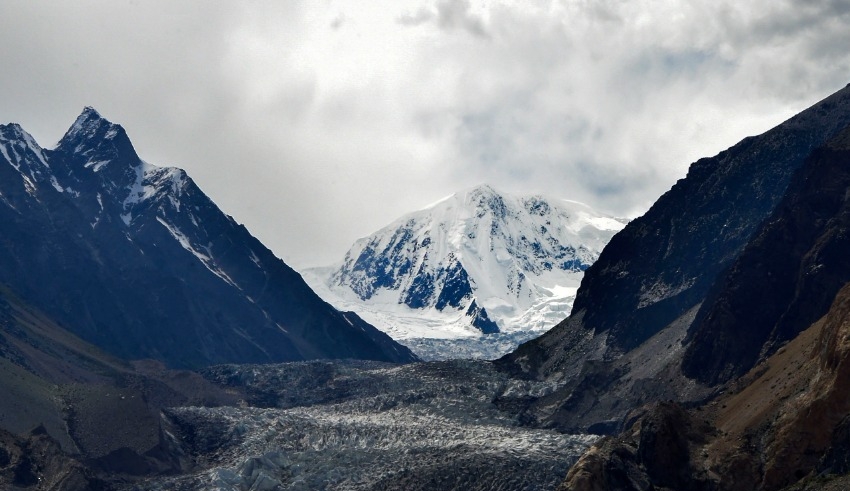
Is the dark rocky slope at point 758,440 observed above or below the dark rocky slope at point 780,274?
A: below

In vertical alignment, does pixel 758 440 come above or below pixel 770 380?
below

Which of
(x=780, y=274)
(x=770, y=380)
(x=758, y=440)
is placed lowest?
(x=758, y=440)

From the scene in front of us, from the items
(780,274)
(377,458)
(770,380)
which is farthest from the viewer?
(780,274)

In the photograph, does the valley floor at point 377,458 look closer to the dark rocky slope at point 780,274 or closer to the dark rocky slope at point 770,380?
the dark rocky slope at point 770,380

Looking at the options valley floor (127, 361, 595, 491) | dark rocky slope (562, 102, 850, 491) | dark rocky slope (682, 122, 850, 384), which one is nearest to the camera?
dark rocky slope (562, 102, 850, 491)

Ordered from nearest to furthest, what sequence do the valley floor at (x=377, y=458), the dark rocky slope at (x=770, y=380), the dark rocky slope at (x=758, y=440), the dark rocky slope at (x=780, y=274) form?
the dark rocky slope at (x=758, y=440) < the dark rocky slope at (x=770, y=380) < the valley floor at (x=377, y=458) < the dark rocky slope at (x=780, y=274)

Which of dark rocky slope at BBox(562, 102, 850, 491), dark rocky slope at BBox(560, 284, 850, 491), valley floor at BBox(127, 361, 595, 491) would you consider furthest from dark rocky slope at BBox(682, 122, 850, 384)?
dark rocky slope at BBox(560, 284, 850, 491)

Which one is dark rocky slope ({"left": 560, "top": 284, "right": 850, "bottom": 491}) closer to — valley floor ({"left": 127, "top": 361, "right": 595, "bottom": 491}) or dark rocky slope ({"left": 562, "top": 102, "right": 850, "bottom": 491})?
dark rocky slope ({"left": 562, "top": 102, "right": 850, "bottom": 491})

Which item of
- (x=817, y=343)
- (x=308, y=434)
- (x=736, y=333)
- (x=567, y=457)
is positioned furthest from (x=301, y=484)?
(x=817, y=343)

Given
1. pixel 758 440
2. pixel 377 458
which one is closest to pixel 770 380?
pixel 758 440

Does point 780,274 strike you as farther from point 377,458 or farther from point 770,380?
point 377,458

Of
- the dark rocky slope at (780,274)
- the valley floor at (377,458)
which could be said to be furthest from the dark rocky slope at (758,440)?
the dark rocky slope at (780,274)

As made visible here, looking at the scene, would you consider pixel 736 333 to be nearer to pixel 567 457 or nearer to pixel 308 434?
pixel 567 457
